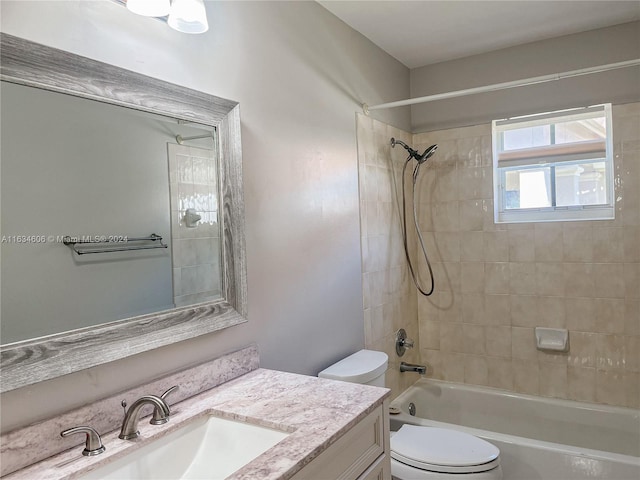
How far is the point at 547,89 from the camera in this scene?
2.84 metres

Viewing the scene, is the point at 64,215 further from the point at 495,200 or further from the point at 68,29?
the point at 495,200

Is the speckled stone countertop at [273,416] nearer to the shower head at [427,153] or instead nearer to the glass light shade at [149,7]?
the glass light shade at [149,7]

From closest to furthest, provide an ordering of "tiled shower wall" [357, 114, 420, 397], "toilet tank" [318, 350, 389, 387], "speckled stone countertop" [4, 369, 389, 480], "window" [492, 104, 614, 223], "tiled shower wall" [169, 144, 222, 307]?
1. "speckled stone countertop" [4, 369, 389, 480]
2. "tiled shower wall" [169, 144, 222, 307]
3. "toilet tank" [318, 350, 389, 387]
4. "tiled shower wall" [357, 114, 420, 397]
5. "window" [492, 104, 614, 223]

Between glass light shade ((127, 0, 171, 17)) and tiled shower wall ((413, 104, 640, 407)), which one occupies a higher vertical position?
glass light shade ((127, 0, 171, 17))

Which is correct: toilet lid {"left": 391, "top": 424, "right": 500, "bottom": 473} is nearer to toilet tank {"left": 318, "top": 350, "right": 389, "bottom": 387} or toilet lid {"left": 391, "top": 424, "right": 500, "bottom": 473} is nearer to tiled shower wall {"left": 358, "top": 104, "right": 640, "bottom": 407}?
toilet tank {"left": 318, "top": 350, "right": 389, "bottom": 387}

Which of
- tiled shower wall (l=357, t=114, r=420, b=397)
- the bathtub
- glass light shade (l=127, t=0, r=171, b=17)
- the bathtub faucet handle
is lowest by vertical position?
the bathtub

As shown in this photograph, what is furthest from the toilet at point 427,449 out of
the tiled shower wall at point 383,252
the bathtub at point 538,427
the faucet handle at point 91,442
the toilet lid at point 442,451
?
the faucet handle at point 91,442

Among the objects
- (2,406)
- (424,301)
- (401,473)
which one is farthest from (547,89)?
(2,406)

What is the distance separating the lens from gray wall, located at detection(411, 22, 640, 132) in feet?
8.72

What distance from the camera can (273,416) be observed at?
50.1 inches

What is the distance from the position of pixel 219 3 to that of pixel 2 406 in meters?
1.44

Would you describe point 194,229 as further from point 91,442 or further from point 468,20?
point 468,20

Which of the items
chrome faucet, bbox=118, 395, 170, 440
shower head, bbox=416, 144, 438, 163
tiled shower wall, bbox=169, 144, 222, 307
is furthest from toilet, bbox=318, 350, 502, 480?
shower head, bbox=416, 144, 438, 163

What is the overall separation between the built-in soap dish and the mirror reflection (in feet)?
7.18
